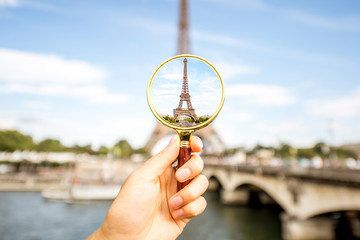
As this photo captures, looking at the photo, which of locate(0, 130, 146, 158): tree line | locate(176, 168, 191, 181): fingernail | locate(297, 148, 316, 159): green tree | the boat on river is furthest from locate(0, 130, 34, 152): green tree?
locate(176, 168, 191, 181): fingernail

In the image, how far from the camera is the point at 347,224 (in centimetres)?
1722

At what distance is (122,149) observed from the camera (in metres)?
75.2

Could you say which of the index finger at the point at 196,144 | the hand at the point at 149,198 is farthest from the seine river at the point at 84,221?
the index finger at the point at 196,144

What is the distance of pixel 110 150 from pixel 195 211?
75065 mm

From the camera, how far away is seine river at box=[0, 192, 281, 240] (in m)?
17.9

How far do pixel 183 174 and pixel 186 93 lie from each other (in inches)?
20.8

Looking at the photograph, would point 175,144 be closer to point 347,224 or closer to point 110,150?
point 347,224

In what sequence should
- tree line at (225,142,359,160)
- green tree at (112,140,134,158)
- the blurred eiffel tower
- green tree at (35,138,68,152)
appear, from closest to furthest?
1. the blurred eiffel tower
2. tree line at (225,142,359,160)
3. green tree at (35,138,68,152)
4. green tree at (112,140,134,158)

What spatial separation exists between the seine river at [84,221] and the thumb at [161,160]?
16788 mm

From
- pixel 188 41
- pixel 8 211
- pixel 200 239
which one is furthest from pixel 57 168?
pixel 200 239

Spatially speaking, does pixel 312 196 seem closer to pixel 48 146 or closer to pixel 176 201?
pixel 176 201

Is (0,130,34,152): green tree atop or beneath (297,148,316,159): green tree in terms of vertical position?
atop

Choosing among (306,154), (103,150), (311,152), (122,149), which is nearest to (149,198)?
(306,154)

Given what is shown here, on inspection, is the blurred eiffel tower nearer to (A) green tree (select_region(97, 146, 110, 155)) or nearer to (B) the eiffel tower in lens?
(B) the eiffel tower in lens
